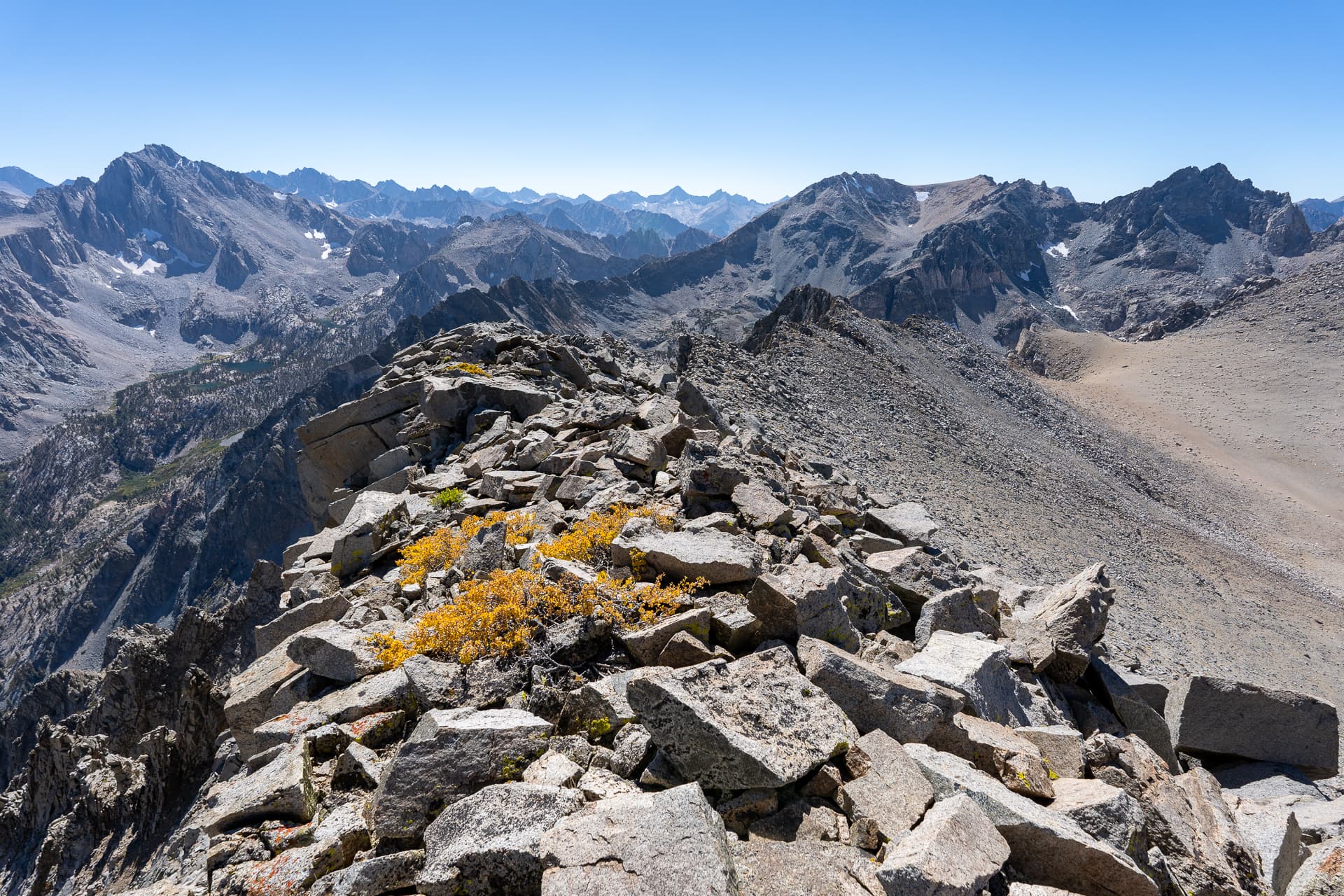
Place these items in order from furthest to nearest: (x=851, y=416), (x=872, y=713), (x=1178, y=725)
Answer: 1. (x=851, y=416)
2. (x=1178, y=725)
3. (x=872, y=713)

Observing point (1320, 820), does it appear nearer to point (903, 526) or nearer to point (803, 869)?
point (903, 526)

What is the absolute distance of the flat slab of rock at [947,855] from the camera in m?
4.38

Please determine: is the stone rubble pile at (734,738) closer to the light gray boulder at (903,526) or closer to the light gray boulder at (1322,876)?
the light gray boulder at (1322,876)

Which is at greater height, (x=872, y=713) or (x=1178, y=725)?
(x=872, y=713)

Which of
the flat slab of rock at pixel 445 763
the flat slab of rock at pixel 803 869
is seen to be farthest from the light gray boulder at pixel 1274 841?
the flat slab of rock at pixel 445 763

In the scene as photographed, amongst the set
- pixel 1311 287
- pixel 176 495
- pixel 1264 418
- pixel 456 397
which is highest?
pixel 1311 287

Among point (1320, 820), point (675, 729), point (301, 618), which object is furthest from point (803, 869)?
point (1320, 820)

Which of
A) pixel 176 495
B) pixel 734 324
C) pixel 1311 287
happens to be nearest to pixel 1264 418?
pixel 1311 287

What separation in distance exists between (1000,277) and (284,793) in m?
200

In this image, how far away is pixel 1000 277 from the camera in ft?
584

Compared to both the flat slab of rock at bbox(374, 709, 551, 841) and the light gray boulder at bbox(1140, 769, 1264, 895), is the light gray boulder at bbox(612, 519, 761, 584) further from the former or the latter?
the light gray boulder at bbox(1140, 769, 1264, 895)

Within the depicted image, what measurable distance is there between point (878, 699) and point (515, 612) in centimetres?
397

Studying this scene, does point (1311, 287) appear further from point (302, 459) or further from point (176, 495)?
point (176, 495)

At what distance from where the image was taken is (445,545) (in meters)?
10.6
